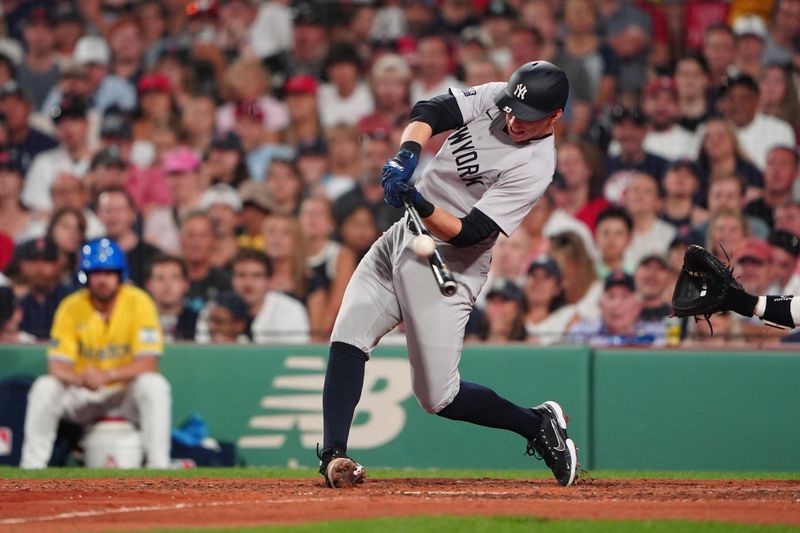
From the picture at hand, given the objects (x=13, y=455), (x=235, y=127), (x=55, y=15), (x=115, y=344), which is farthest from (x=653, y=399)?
(x=55, y=15)

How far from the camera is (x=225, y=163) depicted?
10812 mm

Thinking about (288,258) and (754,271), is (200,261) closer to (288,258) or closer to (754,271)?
(288,258)

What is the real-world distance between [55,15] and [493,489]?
8.44m

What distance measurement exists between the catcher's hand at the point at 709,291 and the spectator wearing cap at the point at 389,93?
5039mm

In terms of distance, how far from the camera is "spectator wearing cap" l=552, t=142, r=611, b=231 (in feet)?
31.6

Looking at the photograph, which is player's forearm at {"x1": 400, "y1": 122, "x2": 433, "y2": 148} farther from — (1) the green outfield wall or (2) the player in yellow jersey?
(2) the player in yellow jersey

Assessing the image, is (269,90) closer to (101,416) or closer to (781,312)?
(101,416)

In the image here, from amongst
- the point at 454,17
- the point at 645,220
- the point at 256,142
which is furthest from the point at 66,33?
the point at 645,220

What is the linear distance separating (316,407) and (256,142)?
3.39 meters

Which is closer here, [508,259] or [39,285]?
[508,259]

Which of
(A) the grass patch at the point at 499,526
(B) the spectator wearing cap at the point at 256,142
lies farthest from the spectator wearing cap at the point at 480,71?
(A) the grass patch at the point at 499,526

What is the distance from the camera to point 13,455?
8477mm

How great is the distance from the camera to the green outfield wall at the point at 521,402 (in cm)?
802

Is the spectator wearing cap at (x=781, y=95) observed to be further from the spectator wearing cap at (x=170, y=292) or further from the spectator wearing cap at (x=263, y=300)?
the spectator wearing cap at (x=170, y=292)
